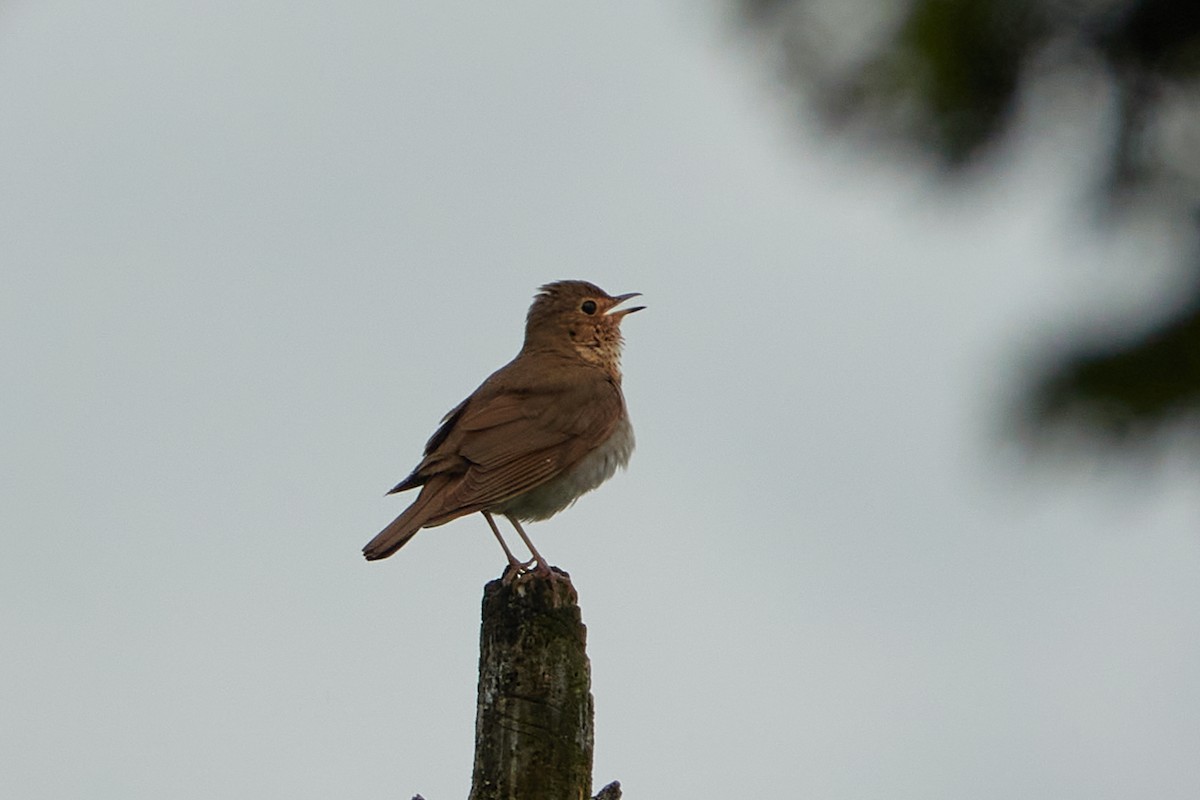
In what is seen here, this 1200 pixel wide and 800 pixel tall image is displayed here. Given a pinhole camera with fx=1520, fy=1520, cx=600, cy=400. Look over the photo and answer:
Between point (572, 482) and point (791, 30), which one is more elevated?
point (572, 482)

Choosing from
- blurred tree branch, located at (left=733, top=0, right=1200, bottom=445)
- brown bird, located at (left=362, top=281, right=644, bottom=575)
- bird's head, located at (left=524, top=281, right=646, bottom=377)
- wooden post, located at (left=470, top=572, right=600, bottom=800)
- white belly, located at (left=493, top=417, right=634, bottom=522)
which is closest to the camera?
blurred tree branch, located at (left=733, top=0, right=1200, bottom=445)

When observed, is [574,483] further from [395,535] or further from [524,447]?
[395,535]

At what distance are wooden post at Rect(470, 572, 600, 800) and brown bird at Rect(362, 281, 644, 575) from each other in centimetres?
267

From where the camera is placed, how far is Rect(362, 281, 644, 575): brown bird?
341 inches

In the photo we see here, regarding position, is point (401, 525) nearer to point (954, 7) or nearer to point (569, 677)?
point (569, 677)

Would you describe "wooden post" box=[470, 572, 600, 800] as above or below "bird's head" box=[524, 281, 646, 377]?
below

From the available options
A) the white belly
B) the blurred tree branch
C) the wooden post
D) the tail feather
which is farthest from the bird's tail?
the blurred tree branch

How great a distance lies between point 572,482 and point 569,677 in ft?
15.2

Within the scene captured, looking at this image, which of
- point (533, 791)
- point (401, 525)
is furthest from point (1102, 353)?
point (401, 525)

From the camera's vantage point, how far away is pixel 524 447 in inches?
366

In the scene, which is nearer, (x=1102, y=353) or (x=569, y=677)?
(x=1102, y=353)

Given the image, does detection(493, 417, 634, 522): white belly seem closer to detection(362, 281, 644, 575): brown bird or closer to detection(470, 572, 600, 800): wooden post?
detection(362, 281, 644, 575): brown bird

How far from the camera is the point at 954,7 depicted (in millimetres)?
1234

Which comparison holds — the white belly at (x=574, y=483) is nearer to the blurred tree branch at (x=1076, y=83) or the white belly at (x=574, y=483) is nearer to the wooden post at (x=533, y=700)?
the wooden post at (x=533, y=700)
